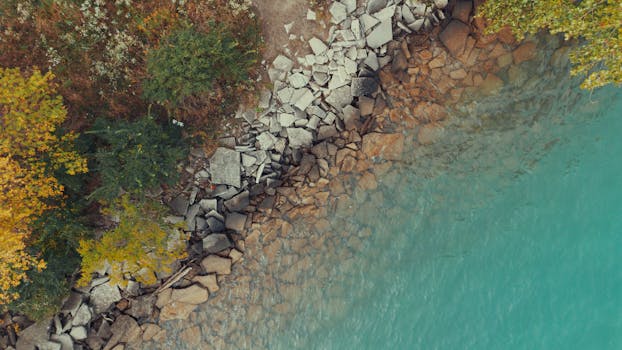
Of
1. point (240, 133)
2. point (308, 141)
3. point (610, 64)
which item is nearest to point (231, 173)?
point (240, 133)

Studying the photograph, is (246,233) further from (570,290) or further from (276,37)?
(570,290)

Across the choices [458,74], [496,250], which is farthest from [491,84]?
[496,250]

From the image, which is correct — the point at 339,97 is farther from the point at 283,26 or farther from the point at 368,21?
the point at 283,26

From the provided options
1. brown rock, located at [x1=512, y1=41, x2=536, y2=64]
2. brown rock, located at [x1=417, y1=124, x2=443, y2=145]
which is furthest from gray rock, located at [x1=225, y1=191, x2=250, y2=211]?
brown rock, located at [x1=512, y1=41, x2=536, y2=64]

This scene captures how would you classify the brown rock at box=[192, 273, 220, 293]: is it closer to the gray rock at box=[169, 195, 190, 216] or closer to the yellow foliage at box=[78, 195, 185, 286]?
the yellow foliage at box=[78, 195, 185, 286]

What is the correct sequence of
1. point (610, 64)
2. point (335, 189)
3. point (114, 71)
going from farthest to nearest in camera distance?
point (335, 189) → point (114, 71) → point (610, 64)

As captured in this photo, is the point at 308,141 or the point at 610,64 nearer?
the point at 610,64

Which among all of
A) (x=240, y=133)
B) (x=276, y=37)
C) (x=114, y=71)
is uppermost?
(x=276, y=37)

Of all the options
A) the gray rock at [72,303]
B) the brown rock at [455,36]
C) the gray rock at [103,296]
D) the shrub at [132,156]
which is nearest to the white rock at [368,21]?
the brown rock at [455,36]
